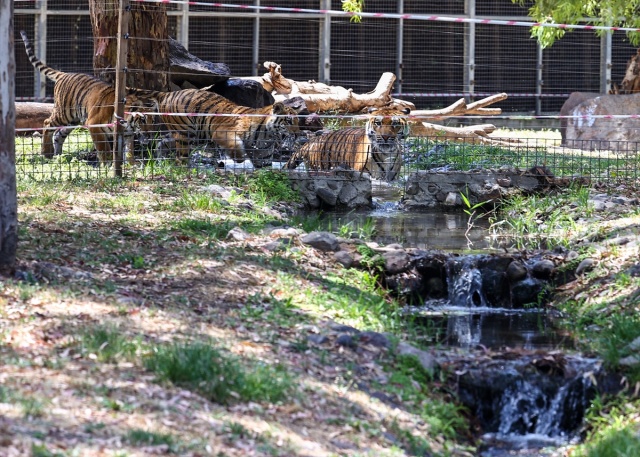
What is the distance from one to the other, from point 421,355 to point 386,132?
6716 mm

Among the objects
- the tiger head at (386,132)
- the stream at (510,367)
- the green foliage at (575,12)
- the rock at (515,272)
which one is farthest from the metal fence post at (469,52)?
the rock at (515,272)

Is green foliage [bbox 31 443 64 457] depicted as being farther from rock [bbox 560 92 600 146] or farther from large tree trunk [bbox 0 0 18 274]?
rock [bbox 560 92 600 146]

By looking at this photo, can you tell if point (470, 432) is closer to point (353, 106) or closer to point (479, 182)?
point (479, 182)

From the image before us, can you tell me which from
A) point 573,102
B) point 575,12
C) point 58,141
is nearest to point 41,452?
point 58,141

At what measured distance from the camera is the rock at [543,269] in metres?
7.98

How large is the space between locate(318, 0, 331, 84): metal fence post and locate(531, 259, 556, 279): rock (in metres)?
11.8

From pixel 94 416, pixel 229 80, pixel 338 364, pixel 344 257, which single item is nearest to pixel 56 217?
pixel 344 257

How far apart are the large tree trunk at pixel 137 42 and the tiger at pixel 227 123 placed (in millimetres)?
436

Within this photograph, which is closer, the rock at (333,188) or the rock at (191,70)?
the rock at (333,188)

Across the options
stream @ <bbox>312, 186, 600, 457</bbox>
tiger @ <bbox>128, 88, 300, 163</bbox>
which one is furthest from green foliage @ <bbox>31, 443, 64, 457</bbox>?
tiger @ <bbox>128, 88, 300, 163</bbox>

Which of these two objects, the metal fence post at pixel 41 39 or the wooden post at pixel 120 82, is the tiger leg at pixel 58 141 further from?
the metal fence post at pixel 41 39

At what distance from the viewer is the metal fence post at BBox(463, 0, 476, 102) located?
1983 cm

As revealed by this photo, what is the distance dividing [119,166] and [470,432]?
19.5 feet

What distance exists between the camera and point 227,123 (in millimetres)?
12250
